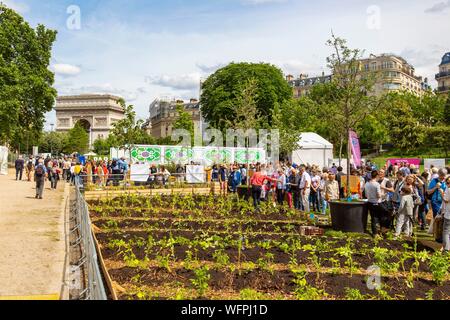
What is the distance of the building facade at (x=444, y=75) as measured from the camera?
10344cm

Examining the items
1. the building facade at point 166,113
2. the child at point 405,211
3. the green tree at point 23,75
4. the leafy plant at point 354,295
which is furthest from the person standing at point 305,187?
the building facade at point 166,113

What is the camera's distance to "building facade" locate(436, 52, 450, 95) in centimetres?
10344

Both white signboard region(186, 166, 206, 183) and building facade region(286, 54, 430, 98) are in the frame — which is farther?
building facade region(286, 54, 430, 98)

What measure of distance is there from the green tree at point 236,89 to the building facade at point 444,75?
60.3 m

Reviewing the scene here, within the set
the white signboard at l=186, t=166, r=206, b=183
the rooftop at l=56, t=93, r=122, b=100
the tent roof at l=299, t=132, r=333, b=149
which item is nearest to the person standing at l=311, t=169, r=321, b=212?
the white signboard at l=186, t=166, r=206, b=183

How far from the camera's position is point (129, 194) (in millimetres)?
19578

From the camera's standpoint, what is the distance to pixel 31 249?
9953 millimetres

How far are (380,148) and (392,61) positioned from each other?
149ft

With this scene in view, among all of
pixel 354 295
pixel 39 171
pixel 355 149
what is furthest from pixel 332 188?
pixel 39 171

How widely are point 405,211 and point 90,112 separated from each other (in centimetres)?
13534

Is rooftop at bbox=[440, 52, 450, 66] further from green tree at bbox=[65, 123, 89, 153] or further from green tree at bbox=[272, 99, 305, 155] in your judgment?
green tree at bbox=[65, 123, 89, 153]

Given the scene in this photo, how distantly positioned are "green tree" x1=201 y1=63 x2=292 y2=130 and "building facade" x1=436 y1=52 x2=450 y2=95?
60328 mm

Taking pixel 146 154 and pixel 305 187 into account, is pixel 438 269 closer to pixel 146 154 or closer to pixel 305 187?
pixel 305 187
